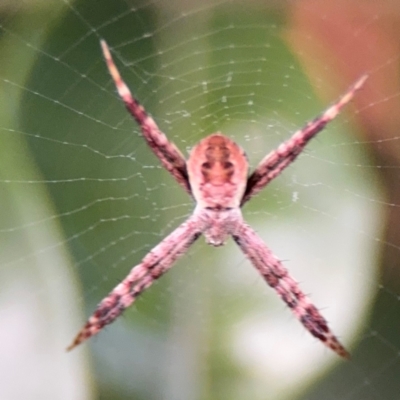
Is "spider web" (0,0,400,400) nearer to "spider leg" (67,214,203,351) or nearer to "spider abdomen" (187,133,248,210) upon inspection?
"spider leg" (67,214,203,351)

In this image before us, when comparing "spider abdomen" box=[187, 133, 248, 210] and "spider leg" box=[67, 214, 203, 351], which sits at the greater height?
"spider abdomen" box=[187, 133, 248, 210]

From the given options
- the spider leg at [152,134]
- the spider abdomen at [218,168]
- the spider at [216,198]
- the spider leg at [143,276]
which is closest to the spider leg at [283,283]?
the spider at [216,198]

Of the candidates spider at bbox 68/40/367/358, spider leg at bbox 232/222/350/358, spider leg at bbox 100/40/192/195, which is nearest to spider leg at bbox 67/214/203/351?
spider at bbox 68/40/367/358

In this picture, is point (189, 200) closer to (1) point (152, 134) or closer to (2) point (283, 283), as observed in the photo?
(2) point (283, 283)

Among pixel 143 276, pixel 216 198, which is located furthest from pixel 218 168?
pixel 143 276

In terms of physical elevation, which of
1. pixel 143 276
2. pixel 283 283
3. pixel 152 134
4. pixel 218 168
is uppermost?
pixel 152 134

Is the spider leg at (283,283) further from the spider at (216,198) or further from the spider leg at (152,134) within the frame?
the spider leg at (152,134)

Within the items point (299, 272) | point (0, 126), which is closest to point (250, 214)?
point (299, 272)
